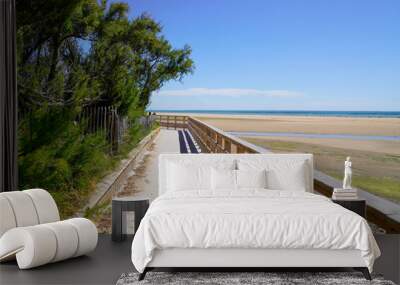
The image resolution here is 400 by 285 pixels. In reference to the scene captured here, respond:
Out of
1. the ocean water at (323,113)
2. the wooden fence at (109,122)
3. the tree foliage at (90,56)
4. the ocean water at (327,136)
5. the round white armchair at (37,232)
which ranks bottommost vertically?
the round white armchair at (37,232)

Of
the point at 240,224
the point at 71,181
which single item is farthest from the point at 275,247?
the point at 71,181

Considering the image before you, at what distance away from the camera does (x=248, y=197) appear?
15.4 ft

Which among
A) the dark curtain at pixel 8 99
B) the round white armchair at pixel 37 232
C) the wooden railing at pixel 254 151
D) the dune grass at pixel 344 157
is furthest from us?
the dune grass at pixel 344 157

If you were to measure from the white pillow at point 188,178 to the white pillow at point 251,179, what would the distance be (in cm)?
28

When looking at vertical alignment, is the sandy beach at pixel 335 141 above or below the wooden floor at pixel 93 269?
above

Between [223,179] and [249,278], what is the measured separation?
4.65 ft

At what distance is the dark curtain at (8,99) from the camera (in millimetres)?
5555

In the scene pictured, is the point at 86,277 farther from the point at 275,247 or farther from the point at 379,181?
the point at 379,181

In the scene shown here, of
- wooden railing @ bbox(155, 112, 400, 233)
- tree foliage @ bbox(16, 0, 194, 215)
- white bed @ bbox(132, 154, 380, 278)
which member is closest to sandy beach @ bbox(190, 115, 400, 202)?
wooden railing @ bbox(155, 112, 400, 233)

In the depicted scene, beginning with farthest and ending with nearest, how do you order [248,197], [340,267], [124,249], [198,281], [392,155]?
[392,155] → [124,249] → [248,197] → [340,267] → [198,281]

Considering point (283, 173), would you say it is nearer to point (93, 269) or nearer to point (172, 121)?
point (93, 269)

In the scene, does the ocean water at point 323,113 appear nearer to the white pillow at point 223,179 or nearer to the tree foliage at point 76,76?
the tree foliage at point 76,76

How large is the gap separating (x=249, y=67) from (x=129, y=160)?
1.73 m

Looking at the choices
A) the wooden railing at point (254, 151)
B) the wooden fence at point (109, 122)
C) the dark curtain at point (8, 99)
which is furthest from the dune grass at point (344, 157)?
the dark curtain at point (8, 99)
